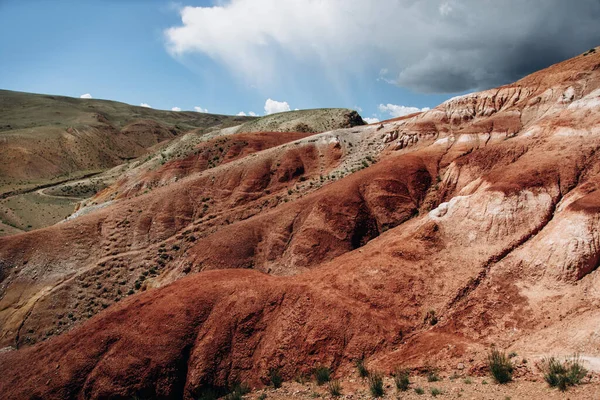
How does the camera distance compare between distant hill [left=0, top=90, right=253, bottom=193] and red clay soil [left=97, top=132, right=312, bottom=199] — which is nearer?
red clay soil [left=97, top=132, right=312, bottom=199]

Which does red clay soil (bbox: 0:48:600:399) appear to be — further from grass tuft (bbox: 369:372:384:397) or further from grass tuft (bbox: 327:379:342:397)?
grass tuft (bbox: 369:372:384:397)

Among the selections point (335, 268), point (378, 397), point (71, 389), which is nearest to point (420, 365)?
point (378, 397)

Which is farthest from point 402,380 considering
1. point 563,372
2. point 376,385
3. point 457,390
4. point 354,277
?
point 354,277

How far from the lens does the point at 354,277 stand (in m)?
18.6

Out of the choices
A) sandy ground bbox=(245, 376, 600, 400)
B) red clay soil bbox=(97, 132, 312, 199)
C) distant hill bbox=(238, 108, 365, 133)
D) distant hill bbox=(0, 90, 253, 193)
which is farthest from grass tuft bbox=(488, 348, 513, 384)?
distant hill bbox=(0, 90, 253, 193)

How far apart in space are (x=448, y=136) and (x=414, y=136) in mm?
3511

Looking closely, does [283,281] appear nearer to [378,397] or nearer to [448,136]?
[378,397]

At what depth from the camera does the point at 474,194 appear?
2014cm

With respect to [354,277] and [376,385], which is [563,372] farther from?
[354,277]

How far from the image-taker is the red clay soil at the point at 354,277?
591 inches

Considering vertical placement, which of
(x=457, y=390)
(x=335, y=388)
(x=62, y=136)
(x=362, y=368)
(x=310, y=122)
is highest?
(x=62, y=136)

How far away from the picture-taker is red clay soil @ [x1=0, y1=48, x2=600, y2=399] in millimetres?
15016

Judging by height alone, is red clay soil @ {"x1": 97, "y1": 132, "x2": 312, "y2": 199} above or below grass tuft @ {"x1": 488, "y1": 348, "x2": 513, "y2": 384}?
above

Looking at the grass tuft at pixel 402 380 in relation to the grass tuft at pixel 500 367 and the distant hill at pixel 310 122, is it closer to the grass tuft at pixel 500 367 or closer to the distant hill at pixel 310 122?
the grass tuft at pixel 500 367
